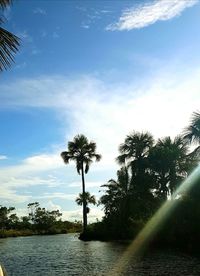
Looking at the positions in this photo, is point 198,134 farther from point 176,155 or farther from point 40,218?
point 40,218

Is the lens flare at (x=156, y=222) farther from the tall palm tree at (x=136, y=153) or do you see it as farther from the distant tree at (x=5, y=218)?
the distant tree at (x=5, y=218)

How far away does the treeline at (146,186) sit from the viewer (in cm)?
3978

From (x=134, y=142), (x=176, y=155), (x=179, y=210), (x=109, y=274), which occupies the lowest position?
(x=109, y=274)

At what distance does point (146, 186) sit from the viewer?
5625 centimetres

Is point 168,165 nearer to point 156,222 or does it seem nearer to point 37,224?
point 156,222

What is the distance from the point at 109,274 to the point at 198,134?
19.3 metres

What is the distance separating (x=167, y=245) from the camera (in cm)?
4150

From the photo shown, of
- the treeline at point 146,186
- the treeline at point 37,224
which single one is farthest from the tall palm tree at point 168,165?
the treeline at point 37,224

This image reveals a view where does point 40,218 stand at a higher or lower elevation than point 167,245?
higher

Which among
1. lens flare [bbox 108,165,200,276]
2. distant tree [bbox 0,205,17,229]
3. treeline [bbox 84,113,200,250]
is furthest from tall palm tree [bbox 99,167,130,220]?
distant tree [bbox 0,205,17,229]

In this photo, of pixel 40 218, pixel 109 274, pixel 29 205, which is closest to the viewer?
pixel 109 274

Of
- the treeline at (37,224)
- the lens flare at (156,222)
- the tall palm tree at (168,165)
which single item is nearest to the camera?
the lens flare at (156,222)

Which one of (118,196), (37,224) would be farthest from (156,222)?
(37,224)

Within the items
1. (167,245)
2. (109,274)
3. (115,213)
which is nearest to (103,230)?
(115,213)
